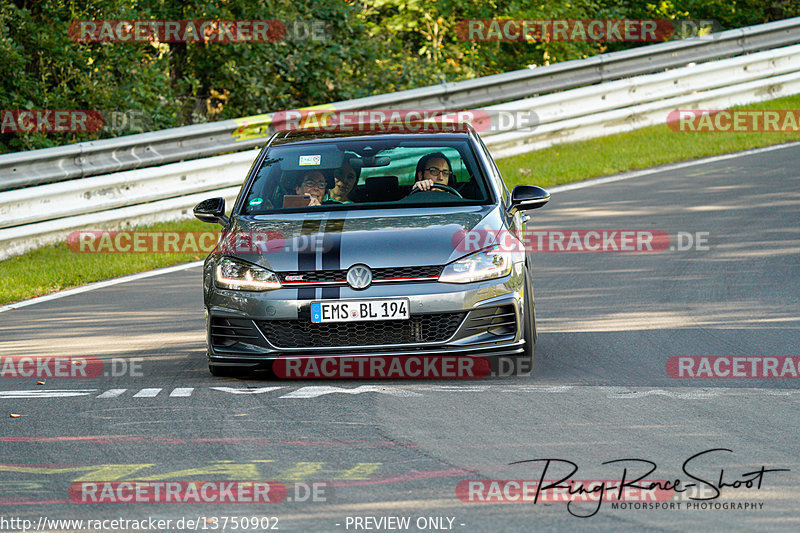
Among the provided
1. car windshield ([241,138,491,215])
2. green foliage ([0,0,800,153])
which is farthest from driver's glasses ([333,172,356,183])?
green foliage ([0,0,800,153])

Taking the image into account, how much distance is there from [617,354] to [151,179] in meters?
7.54

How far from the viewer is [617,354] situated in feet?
25.5

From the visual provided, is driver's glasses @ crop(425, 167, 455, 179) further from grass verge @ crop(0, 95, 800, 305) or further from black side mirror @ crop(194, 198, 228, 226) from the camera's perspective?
grass verge @ crop(0, 95, 800, 305)

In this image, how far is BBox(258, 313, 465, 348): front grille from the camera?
6891 mm

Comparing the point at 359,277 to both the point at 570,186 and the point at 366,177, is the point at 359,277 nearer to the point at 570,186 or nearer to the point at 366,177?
the point at 366,177

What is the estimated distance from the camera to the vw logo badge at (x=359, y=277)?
684cm

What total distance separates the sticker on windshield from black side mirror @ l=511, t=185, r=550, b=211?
4.50 feet

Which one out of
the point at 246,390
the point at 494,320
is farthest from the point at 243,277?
the point at 494,320

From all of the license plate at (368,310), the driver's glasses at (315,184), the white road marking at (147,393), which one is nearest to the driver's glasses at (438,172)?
the driver's glasses at (315,184)

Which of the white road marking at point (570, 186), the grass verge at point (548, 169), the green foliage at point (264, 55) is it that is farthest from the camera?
the green foliage at point (264, 55)

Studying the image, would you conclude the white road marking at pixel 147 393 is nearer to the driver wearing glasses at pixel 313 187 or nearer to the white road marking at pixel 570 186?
the driver wearing glasses at pixel 313 187

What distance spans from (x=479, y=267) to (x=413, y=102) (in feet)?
32.1

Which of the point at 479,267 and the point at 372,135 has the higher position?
the point at 372,135

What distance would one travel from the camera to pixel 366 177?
8070mm
